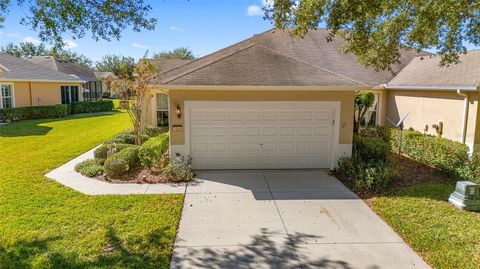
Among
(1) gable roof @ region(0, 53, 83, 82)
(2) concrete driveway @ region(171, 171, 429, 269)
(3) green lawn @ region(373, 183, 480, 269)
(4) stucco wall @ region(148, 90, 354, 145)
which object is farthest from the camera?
(1) gable roof @ region(0, 53, 83, 82)

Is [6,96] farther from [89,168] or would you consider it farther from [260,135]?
[260,135]

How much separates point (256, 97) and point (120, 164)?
15.3 ft

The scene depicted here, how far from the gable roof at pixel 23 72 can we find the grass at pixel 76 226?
15.6 metres

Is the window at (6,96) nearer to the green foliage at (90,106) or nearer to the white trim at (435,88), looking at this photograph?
the green foliage at (90,106)

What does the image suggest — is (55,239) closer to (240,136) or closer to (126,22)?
(126,22)

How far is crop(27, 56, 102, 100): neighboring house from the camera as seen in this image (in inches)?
1449

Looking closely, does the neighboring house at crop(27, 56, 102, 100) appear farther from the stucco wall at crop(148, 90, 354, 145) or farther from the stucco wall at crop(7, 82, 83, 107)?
the stucco wall at crop(148, 90, 354, 145)

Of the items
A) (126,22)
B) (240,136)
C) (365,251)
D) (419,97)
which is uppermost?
(126,22)

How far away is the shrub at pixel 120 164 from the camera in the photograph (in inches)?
397

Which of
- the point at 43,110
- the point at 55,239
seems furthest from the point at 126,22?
the point at 43,110

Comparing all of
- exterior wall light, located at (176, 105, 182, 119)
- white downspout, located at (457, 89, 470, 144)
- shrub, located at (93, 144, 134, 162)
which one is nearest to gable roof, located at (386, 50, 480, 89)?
white downspout, located at (457, 89, 470, 144)

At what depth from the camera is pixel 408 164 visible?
1222 centimetres

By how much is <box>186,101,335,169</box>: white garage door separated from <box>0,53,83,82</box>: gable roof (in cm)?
1819

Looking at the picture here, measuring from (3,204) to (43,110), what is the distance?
20.0 meters
